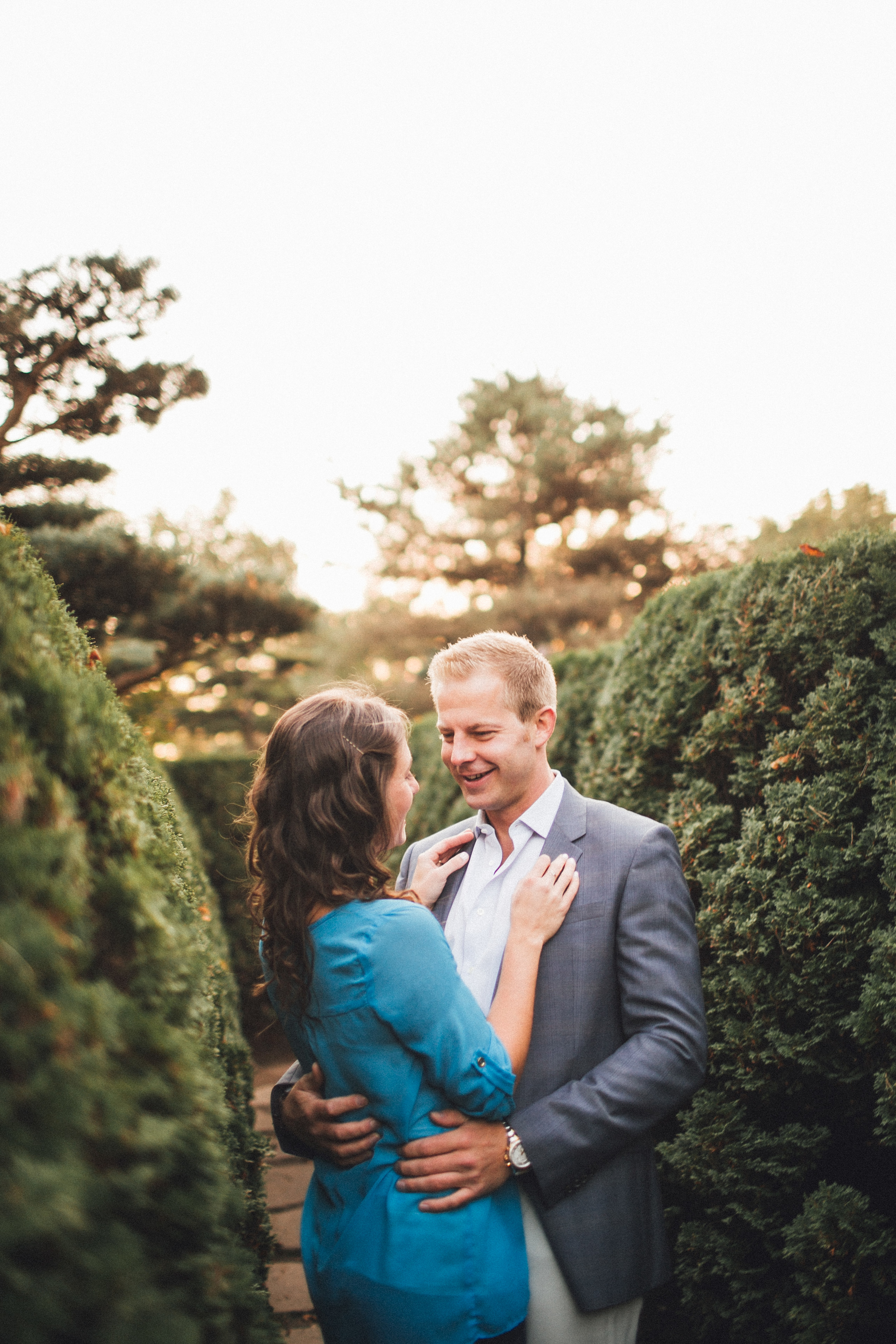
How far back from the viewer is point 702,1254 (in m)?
2.52

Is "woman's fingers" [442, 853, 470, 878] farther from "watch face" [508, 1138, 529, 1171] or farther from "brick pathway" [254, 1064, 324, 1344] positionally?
"brick pathway" [254, 1064, 324, 1344]

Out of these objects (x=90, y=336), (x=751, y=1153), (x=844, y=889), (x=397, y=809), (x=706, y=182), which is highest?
(x=706, y=182)

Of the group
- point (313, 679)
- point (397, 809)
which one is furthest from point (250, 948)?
point (313, 679)

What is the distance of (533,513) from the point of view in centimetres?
1741

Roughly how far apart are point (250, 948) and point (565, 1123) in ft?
28.8

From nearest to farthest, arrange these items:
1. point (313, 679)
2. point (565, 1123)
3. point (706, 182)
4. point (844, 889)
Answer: point (565, 1123) < point (844, 889) < point (706, 182) < point (313, 679)

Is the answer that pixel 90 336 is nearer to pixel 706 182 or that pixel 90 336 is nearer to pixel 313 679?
pixel 706 182

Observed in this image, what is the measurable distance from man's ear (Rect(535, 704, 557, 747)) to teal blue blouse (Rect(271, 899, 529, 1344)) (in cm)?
97

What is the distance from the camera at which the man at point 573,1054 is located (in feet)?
6.13

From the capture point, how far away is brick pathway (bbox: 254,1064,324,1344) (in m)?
3.69

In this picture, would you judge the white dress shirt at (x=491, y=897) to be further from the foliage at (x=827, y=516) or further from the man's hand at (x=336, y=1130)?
the foliage at (x=827, y=516)

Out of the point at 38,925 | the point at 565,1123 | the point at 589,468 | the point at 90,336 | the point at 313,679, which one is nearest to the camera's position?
the point at 38,925

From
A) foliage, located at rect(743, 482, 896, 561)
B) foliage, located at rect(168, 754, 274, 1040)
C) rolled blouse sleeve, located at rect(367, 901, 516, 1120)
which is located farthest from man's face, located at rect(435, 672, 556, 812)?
foliage, located at rect(743, 482, 896, 561)

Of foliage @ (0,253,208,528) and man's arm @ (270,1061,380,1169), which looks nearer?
man's arm @ (270,1061,380,1169)
